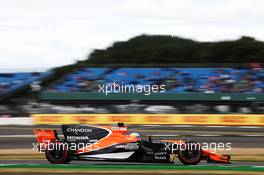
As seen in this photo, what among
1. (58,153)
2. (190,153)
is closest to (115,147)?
(58,153)

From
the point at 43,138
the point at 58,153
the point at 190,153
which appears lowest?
the point at 58,153

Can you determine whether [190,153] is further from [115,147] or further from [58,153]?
[58,153]

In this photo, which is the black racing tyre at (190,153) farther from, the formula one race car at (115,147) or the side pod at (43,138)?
the side pod at (43,138)

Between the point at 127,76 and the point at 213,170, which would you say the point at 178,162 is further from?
the point at 127,76

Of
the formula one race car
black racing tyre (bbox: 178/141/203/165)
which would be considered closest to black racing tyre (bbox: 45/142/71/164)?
the formula one race car

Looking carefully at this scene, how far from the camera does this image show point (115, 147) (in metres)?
11.0

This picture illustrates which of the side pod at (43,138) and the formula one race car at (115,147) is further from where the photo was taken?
the side pod at (43,138)

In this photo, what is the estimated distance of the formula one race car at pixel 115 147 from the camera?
428 inches

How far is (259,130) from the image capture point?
2322 cm

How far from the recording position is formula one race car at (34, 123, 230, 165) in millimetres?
10859

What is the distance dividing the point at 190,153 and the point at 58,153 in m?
2.98

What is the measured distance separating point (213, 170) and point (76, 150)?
10.0 feet

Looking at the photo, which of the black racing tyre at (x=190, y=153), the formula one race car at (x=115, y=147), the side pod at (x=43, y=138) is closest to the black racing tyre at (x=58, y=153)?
the formula one race car at (x=115, y=147)

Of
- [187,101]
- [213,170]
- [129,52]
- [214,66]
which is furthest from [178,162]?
[129,52]
